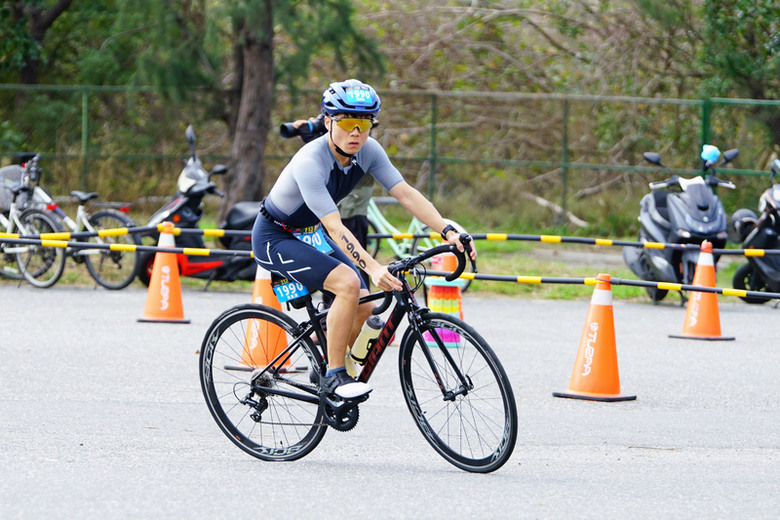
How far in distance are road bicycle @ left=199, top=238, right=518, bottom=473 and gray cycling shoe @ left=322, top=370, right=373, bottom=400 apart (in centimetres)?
4

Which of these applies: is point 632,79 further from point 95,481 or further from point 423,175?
point 95,481

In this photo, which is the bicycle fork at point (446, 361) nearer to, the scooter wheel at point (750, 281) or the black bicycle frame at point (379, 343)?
the black bicycle frame at point (379, 343)

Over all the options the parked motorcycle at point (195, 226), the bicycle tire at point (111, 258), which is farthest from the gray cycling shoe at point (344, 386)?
the bicycle tire at point (111, 258)

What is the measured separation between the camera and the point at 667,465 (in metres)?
6.19

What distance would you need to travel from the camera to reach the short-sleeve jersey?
230 inches

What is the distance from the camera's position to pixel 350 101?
5898mm

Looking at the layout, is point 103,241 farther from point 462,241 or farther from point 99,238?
point 462,241

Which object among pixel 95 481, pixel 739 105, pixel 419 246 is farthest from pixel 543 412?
pixel 739 105

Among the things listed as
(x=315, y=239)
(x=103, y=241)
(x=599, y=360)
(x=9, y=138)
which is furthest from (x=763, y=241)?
(x=9, y=138)

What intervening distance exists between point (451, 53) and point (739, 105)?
7054 mm

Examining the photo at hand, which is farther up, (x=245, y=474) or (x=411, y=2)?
(x=411, y=2)

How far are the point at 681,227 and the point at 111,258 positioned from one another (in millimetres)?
6393

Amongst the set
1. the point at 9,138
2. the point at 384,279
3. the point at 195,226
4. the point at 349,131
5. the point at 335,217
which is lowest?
the point at 195,226

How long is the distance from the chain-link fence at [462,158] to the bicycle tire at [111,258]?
619 cm
